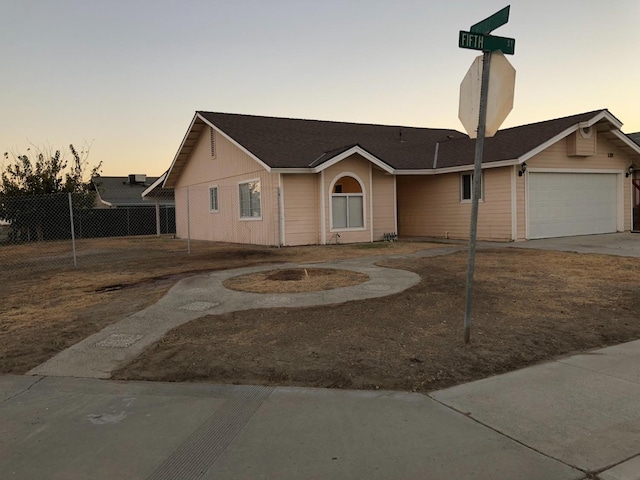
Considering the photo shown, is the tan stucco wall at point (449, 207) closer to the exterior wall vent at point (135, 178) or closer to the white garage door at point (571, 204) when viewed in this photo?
the white garage door at point (571, 204)

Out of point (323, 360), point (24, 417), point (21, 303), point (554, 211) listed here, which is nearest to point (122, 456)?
point (24, 417)

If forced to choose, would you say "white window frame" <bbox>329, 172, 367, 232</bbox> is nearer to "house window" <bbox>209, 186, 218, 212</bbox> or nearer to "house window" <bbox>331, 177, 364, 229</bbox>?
"house window" <bbox>331, 177, 364, 229</bbox>

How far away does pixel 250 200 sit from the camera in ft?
65.6

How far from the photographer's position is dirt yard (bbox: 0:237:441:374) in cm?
635

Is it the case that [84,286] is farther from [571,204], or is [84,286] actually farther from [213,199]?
[571,204]

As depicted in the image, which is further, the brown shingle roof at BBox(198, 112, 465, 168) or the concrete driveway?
the brown shingle roof at BBox(198, 112, 465, 168)

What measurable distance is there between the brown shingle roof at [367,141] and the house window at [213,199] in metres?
3.37

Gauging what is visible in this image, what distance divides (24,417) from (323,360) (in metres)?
2.66

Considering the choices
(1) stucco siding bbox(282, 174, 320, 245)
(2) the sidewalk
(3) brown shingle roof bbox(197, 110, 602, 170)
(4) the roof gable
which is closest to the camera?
(2) the sidewalk

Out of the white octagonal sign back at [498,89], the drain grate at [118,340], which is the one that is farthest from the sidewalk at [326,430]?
the white octagonal sign back at [498,89]

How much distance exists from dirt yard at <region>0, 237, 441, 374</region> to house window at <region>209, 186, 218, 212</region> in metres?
6.00

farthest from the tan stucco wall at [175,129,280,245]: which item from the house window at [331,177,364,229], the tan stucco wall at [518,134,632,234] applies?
the tan stucco wall at [518,134,632,234]

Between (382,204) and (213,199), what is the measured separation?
826 centimetres

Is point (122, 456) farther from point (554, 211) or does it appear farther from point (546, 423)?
point (554, 211)
